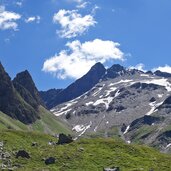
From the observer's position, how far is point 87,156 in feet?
331

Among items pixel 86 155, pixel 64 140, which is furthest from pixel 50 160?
pixel 64 140

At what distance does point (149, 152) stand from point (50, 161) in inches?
1063

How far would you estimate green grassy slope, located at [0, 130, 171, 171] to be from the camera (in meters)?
94.6

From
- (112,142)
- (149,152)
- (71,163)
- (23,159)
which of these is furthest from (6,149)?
(149,152)

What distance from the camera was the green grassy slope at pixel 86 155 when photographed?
94.6m

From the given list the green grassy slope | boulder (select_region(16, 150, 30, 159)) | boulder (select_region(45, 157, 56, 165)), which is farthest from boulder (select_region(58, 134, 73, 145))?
boulder (select_region(45, 157, 56, 165))

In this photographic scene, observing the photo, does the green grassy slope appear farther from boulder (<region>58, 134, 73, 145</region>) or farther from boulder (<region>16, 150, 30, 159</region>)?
boulder (<region>58, 134, 73, 145</region>)

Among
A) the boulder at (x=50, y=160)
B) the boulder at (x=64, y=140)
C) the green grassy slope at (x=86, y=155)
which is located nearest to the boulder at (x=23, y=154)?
the green grassy slope at (x=86, y=155)

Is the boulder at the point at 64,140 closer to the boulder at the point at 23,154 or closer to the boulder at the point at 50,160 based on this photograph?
the boulder at the point at 23,154

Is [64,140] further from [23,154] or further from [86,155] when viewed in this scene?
[23,154]

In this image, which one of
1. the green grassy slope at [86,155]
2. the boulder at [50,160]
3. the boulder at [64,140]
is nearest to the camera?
the green grassy slope at [86,155]

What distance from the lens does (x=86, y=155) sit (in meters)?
102

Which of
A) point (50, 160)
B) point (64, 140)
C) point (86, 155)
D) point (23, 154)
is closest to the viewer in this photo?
point (50, 160)

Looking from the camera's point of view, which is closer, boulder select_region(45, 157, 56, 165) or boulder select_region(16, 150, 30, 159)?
boulder select_region(45, 157, 56, 165)
